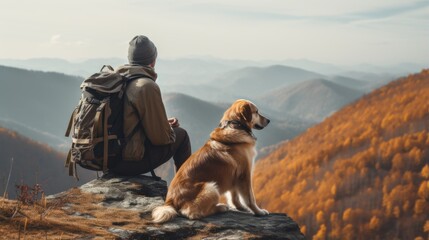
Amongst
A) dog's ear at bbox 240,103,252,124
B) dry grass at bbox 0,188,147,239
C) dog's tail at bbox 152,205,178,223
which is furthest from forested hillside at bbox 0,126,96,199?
dog's tail at bbox 152,205,178,223

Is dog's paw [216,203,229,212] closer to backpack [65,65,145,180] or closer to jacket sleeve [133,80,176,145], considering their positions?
jacket sleeve [133,80,176,145]

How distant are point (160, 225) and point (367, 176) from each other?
12710 cm

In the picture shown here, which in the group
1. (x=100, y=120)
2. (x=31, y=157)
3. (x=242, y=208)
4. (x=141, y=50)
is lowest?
(x=31, y=157)

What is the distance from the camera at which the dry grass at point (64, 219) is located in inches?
219

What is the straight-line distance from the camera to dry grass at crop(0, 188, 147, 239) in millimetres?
5551

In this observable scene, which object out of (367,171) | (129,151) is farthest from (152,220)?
(367,171)

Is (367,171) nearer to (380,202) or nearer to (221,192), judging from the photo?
(380,202)

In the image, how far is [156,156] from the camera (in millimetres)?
8297

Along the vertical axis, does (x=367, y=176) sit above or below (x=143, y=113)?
below

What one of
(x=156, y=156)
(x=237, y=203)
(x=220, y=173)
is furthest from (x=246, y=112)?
(x=156, y=156)

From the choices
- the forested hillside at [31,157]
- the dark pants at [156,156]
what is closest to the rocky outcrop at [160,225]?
the dark pants at [156,156]

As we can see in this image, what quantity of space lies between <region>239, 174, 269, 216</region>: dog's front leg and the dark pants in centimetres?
167

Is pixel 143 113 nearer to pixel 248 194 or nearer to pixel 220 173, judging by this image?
pixel 220 173

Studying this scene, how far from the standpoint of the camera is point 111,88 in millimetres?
7633
